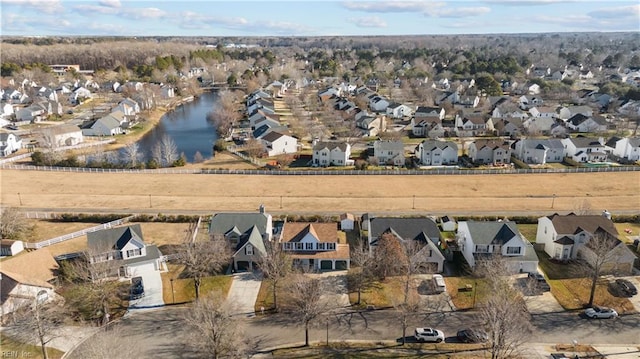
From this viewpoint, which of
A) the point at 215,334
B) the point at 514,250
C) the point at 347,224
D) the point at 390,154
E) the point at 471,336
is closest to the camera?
the point at 215,334

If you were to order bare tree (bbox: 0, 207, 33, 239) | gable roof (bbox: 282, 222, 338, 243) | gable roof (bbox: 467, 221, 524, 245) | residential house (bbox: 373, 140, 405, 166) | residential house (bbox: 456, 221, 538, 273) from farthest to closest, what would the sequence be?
residential house (bbox: 373, 140, 405, 166) → bare tree (bbox: 0, 207, 33, 239) → gable roof (bbox: 282, 222, 338, 243) → gable roof (bbox: 467, 221, 524, 245) → residential house (bbox: 456, 221, 538, 273)

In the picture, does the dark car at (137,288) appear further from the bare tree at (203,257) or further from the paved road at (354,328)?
the bare tree at (203,257)

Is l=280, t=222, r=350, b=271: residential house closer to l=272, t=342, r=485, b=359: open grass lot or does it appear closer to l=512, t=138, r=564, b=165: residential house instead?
l=272, t=342, r=485, b=359: open grass lot

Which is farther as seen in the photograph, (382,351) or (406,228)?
(406,228)

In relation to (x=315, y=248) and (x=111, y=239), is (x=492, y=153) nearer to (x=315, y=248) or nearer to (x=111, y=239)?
(x=315, y=248)

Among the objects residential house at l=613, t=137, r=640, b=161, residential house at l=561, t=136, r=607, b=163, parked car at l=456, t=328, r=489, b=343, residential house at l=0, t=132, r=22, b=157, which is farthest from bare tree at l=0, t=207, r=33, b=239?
residential house at l=613, t=137, r=640, b=161

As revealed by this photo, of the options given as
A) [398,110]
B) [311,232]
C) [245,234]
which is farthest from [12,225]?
[398,110]

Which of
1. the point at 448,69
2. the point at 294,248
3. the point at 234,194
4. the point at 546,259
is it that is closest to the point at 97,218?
the point at 234,194
